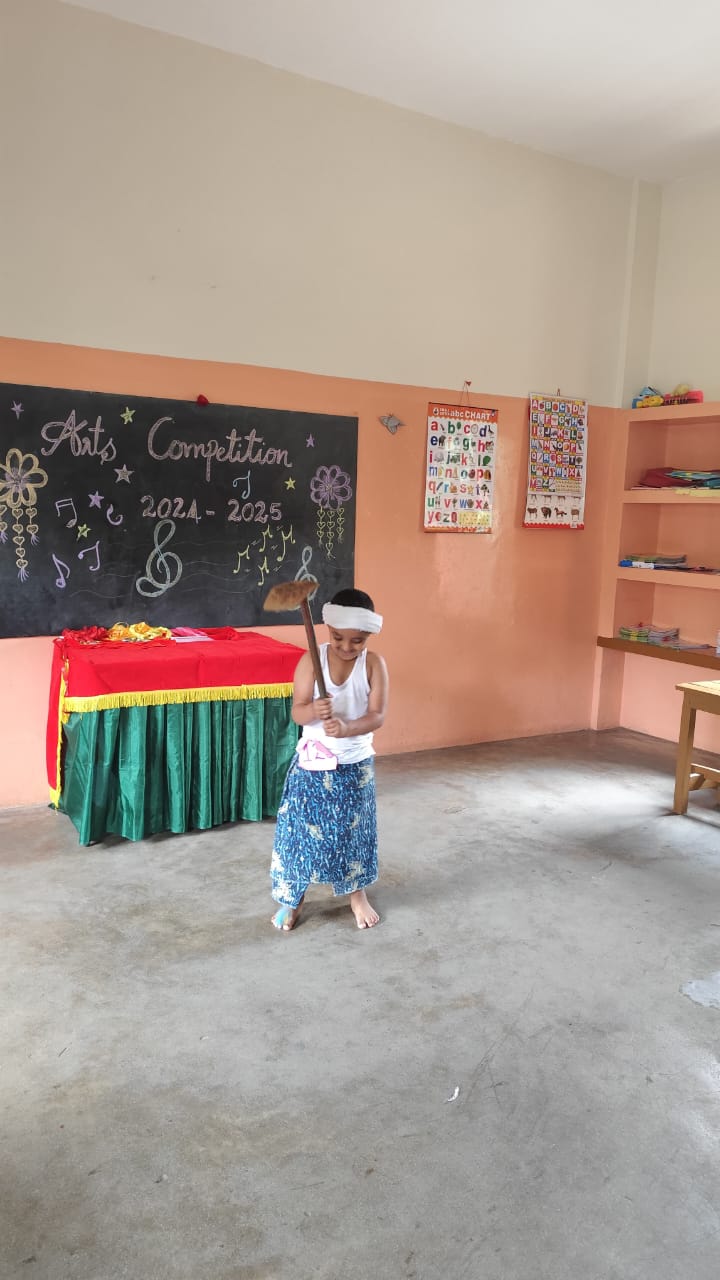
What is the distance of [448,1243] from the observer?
6.33 ft

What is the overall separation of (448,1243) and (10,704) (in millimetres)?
3297

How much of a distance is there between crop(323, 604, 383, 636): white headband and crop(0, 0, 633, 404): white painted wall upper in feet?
7.47

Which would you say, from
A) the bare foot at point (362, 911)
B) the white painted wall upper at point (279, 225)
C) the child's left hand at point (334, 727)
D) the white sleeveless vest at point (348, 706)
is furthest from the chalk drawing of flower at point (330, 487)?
the bare foot at point (362, 911)

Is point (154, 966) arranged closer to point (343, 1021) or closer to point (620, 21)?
point (343, 1021)

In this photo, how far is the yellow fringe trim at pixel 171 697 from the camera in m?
3.87

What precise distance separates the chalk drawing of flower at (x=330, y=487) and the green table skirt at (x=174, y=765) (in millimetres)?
1454

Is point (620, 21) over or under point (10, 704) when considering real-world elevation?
over

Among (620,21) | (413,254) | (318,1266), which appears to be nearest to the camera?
(318,1266)

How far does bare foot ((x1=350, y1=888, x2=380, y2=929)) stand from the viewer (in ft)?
11.1

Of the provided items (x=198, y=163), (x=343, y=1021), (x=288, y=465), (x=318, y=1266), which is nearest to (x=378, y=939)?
(x=343, y=1021)

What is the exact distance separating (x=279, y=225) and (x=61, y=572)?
2237 millimetres

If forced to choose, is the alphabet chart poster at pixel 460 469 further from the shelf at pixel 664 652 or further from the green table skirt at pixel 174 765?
the green table skirt at pixel 174 765

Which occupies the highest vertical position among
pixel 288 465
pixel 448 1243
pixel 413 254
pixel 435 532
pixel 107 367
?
pixel 413 254

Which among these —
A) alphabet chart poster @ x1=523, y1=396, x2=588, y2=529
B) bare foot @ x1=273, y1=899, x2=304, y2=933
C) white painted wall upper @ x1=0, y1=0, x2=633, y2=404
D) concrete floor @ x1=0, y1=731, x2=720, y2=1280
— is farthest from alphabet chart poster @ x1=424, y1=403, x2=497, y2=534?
bare foot @ x1=273, y1=899, x2=304, y2=933
